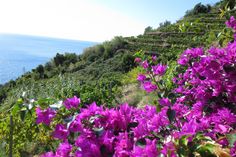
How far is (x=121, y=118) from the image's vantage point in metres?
1.63

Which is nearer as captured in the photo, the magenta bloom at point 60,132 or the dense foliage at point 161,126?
the dense foliage at point 161,126

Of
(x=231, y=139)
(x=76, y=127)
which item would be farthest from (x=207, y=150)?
(x=76, y=127)

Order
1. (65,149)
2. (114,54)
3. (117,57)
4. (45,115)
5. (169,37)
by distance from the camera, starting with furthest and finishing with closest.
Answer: (114,54) → (169,37) → (117,57) → (45,115) → (65,149)

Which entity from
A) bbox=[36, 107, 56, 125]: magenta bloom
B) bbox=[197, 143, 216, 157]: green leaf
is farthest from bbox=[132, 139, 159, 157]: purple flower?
bbox=[36, 107, 56, 125]: magenta bloom

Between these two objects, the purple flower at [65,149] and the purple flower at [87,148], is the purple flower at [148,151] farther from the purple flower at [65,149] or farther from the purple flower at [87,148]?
the purple flower at [65,149]

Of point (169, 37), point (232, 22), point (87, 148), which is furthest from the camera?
point (169, 37)

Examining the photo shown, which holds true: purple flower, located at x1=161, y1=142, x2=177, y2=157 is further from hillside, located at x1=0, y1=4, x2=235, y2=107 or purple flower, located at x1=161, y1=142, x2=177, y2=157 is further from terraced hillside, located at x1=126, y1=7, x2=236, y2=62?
terraced hillside, located at x1=126, y1=7, x2=236, y2=62

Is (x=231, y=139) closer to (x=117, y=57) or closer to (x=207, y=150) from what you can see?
(x=207, y=150)

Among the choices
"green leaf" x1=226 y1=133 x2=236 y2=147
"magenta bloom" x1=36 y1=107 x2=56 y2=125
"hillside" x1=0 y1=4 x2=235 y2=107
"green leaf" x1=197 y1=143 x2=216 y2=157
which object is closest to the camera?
"green leaf" x1=197 y1=143 x2=216 y2=157

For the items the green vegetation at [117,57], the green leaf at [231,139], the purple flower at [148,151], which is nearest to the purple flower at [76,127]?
the purple flower at [148,151]

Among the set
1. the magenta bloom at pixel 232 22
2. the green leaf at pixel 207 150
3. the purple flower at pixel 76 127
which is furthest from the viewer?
the magenta bloom at pixel 232 22

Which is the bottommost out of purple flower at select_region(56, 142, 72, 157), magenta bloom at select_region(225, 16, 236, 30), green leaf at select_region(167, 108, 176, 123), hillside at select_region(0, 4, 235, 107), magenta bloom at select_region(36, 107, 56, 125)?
hillside at select_region(0, 4, 235, 107)

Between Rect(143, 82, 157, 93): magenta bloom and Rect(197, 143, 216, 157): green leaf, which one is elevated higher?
Rect(197, 143, 216, 157): green leaf

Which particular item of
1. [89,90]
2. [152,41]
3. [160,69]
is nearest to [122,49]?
[152,41]
